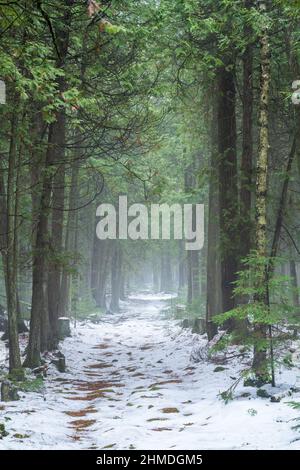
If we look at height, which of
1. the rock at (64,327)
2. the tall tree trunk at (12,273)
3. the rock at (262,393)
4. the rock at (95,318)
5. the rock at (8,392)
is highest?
the tall tree trunk at (12,273)

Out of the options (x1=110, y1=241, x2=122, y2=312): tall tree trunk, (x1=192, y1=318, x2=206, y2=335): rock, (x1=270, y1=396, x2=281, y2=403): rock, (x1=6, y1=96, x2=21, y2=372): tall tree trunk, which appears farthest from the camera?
(x1=110, y1=241, x2=122, y2=312): tall tree trunk

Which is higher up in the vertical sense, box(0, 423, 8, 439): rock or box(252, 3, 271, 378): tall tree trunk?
box(252, 3, 271, 378): tall tree trunk

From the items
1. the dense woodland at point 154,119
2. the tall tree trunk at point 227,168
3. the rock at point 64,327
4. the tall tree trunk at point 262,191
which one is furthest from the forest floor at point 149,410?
the rock at point 64,327

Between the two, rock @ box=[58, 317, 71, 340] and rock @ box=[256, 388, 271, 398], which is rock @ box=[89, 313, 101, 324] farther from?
rock @ box=[256, 388, 271, 398]

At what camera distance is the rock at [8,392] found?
8430 mm

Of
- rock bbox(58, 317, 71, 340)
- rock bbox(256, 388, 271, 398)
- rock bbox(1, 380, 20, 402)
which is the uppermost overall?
rock bbox(256, 388, 271, 398)

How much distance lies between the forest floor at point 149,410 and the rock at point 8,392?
16 cm

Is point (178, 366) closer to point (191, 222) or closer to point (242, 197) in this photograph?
point (242, 197)

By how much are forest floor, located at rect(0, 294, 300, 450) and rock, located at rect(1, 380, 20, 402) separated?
0.16 metres

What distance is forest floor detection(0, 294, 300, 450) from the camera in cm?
627

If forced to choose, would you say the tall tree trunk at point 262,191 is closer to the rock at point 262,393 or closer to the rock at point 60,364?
the rock at point 262,393

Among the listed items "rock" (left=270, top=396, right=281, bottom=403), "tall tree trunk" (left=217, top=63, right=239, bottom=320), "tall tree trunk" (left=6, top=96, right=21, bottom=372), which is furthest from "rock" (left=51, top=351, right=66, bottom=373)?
"rock" (left=270, top=396, right=281, bottom=403)

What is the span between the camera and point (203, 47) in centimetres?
1230

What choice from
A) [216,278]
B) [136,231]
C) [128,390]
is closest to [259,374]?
[128,390]
